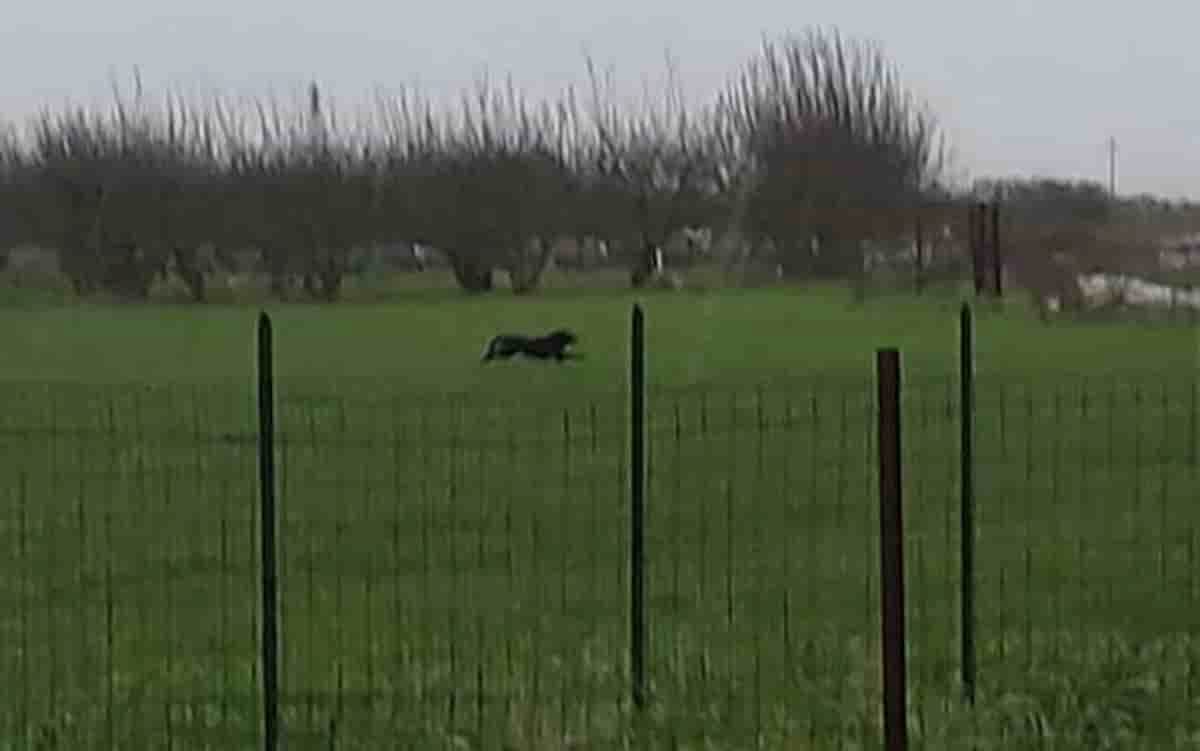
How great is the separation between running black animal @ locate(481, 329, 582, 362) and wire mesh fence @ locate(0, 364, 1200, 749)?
9867mm

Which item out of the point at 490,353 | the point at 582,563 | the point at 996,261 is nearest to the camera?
the point at 582,563

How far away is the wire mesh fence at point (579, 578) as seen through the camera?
7.54m

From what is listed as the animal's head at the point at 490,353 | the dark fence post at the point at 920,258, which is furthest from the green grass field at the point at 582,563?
the dark fence post at the point at 920,258

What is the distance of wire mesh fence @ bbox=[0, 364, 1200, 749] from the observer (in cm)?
754

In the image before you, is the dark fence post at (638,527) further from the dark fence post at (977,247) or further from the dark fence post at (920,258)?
the dark fence post at (920,258)

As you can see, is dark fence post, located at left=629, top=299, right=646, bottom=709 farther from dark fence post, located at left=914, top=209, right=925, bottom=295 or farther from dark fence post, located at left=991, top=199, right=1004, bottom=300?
dark fence post, located at left=914, top=209, right=925, bottom=295

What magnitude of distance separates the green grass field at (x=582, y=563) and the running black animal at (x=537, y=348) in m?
4.25

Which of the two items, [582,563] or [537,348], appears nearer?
[582,563]

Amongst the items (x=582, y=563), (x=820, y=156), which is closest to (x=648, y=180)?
(x=820, y=156)

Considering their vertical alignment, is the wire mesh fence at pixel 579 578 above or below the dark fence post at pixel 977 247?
below

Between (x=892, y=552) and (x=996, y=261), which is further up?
(x=996, y=261)

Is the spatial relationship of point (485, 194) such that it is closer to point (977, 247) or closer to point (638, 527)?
point (977, 247)

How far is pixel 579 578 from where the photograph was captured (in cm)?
1129

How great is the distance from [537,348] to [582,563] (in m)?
19.2
